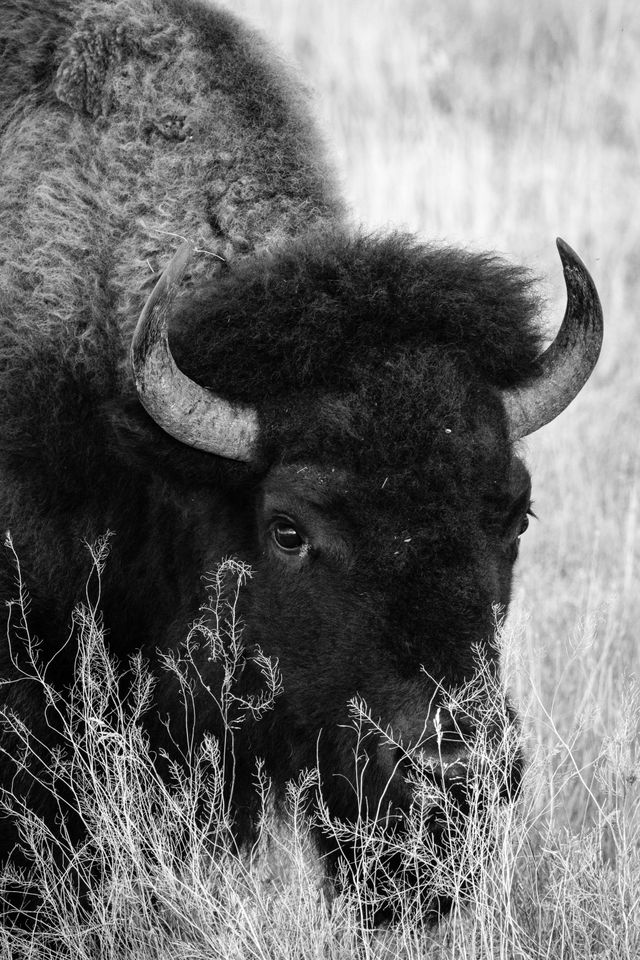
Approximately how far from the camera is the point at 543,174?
38.0ft

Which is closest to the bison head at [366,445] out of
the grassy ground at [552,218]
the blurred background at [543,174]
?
the grassy ground at [552,218]

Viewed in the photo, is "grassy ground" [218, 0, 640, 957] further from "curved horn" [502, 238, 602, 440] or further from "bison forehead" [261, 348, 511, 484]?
"bison forehead" [261, 348, 511, 484]

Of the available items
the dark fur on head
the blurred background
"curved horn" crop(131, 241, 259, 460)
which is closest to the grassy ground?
the blurred background

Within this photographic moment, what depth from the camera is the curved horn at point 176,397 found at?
3455 millimetres

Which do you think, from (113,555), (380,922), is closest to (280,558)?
(113,555)

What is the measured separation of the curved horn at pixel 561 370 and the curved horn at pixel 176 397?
0.86 m

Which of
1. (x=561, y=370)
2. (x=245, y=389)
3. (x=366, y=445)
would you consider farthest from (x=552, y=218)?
(x=366, y=445)

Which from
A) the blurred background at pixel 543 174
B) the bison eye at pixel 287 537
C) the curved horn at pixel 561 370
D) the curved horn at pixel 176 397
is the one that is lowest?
the blurred background at pixel 543 174

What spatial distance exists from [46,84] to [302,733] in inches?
99.1

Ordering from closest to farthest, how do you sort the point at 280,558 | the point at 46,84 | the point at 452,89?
the point at 280,558 → the point at 46,84 → the point at 452,89

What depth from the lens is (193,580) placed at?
4.07m

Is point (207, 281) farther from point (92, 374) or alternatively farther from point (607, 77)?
point (607, 77)

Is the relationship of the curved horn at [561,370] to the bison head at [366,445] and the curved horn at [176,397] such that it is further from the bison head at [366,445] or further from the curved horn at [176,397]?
the curved horn at [176,397]

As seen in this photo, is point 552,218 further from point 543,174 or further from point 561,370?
point 561,370
